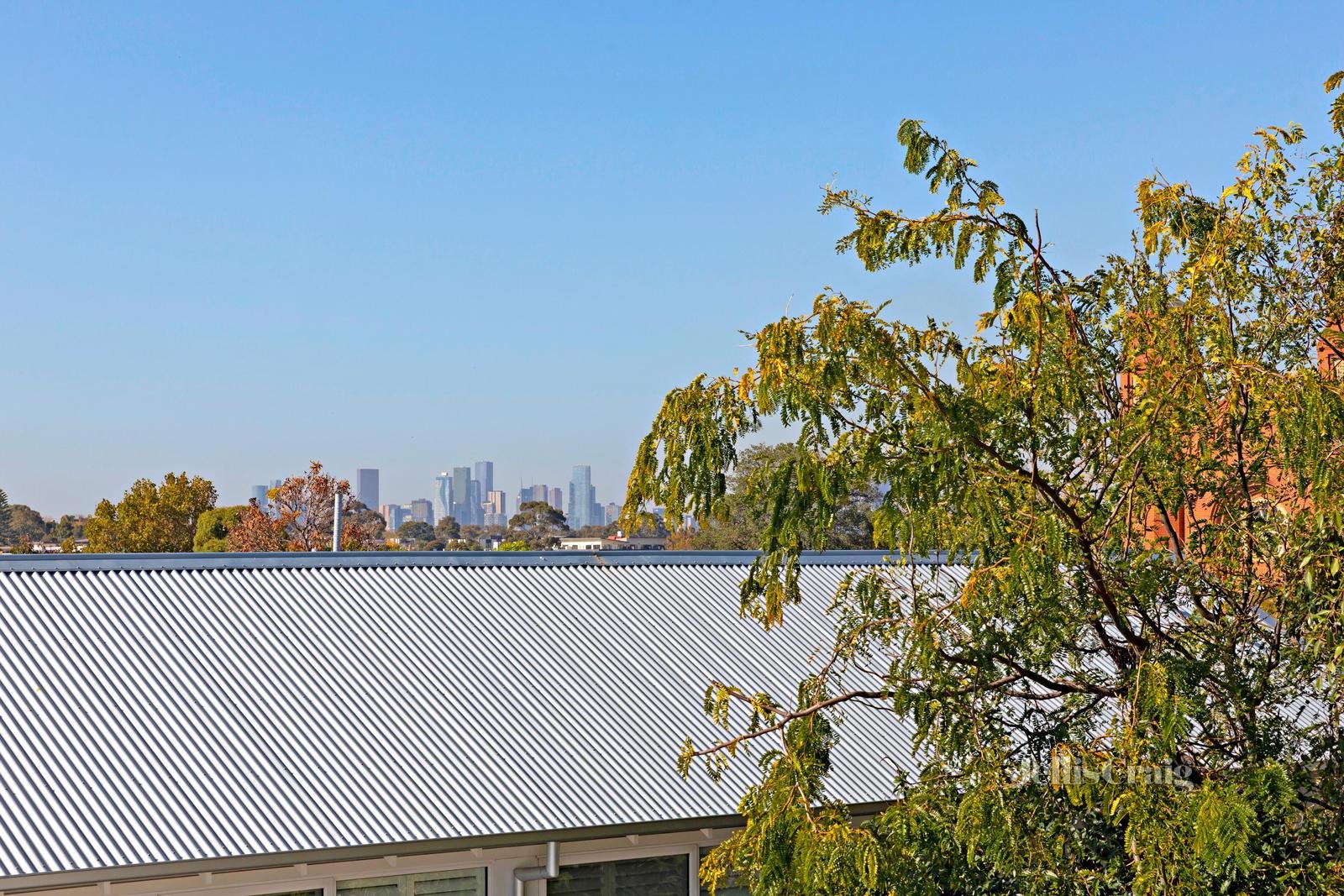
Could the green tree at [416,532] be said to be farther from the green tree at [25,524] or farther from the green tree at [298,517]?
the green tree at [298,517]

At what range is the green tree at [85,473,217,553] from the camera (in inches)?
Result: 2210

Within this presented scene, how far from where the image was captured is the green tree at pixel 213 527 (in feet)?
182

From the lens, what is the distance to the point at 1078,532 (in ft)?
20.3

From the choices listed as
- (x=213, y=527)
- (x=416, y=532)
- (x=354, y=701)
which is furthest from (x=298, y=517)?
(x=416, y=532)

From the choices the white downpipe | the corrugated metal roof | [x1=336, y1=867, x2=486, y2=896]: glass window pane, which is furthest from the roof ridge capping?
[x1=336, y1=867, x2=486, y2=896]: glass window pane

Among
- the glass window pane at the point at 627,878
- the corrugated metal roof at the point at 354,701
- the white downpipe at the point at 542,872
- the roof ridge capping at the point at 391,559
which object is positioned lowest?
the glass window pane at the point at 627,878

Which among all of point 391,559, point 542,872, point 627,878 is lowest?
point 627,878

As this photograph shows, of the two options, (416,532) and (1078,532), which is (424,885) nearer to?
(1078,532)

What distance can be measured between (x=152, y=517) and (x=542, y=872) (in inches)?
1996

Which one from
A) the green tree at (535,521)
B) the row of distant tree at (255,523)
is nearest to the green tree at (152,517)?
the row of distant tree at (255,523)

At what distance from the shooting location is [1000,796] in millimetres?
5992

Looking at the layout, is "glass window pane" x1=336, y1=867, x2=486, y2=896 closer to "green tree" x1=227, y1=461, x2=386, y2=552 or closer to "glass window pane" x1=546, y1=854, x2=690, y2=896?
"glass window pane" x1=546, y1=854, x2=690, y2=896

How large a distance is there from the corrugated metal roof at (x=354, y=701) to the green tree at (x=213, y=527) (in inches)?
1743

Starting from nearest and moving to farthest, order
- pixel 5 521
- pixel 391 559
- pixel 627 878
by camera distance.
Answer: pixel 627 878
pixel 391 559
pixel 5 521
